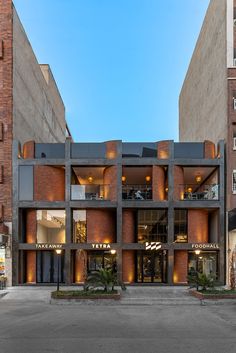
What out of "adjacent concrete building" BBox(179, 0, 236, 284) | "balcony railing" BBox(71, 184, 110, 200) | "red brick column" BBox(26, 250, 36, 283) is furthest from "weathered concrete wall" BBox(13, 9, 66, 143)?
"adjacent concrete building" BBox(179, 0, 236, 284)

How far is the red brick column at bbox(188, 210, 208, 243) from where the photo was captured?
3103cm

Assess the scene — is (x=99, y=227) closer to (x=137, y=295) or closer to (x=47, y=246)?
(x=47, y=246)

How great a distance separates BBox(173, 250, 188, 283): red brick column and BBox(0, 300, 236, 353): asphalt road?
30.0 feet

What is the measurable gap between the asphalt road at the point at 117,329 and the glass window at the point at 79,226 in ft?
32.9

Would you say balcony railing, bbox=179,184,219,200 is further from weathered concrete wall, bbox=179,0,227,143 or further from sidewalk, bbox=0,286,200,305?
sidewalk, bbox=0,286,200,305

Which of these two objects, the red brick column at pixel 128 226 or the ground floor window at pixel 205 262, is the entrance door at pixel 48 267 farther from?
the ground floor window at pixel 205 262

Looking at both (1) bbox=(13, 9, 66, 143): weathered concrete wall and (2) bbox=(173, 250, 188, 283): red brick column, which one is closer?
(2) bbox=(173, 250, 188, 283): red brick column

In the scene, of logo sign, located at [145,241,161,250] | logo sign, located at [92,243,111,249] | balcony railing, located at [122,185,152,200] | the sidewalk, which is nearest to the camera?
the sidewalk

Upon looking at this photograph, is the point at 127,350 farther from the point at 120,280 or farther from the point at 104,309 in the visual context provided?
the point at 120,280

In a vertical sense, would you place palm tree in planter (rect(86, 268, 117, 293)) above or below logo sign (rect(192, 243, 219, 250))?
below

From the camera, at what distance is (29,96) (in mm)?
36281

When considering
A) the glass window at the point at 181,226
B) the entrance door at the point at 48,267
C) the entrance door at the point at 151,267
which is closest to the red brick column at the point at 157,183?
the glass window at the point at 181,226

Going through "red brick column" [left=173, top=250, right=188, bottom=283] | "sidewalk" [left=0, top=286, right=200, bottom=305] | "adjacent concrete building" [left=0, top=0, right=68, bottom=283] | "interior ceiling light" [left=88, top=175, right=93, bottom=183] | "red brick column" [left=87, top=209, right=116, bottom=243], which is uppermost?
"adjacent concrete building" [left=0, top=0, right=68, bottom=283]

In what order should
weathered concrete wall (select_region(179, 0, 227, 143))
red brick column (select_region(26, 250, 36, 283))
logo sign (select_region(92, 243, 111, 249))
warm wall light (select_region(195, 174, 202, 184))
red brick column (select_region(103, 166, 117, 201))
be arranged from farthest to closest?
warm wall light (select_region(195, 174, 202, 184)) → weathered concrete wall (select_region(179, 0, 227, 143)) → red brick column (select_region(103, 166, 117, 201)) → red brick column (select_region(26, 250, 36, 283)) → logo sign (select_region(92, 243, 111, 249))
